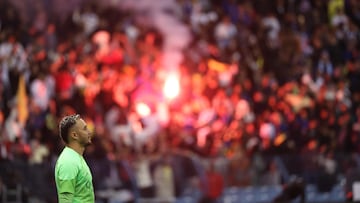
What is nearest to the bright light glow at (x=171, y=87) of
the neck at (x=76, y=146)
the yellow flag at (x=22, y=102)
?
the yellow flag at (x=22, y=102)

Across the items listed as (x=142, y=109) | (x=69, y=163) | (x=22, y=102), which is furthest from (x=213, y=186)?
(x=69, y=163)

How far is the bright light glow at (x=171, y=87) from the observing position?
15617 millimetres

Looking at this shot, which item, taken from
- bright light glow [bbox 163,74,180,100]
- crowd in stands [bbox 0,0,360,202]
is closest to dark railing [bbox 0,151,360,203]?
crowd in stands [bbox 0,0,360,202]

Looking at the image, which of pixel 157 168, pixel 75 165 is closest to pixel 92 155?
pixel 157 168

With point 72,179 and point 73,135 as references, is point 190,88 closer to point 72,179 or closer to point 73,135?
point 73,135

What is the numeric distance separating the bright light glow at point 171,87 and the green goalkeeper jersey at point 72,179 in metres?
10.1

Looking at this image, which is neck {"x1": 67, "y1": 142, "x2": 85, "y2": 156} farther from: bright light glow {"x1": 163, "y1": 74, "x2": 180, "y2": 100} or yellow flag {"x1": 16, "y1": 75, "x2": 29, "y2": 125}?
bright light glow {"x1": 163, "y1": 74, "x2": 180, "y2": 100}

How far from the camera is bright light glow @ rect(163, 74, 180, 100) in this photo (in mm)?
15617

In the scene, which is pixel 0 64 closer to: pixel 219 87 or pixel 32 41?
pixel 32 41

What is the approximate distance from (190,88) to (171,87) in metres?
0.39

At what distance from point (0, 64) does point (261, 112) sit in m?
5.02

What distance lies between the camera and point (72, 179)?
5.37m

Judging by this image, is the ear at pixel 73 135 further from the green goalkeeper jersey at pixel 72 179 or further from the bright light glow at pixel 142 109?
the bright light glow at pixel 142 109

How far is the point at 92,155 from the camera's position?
14.1m
